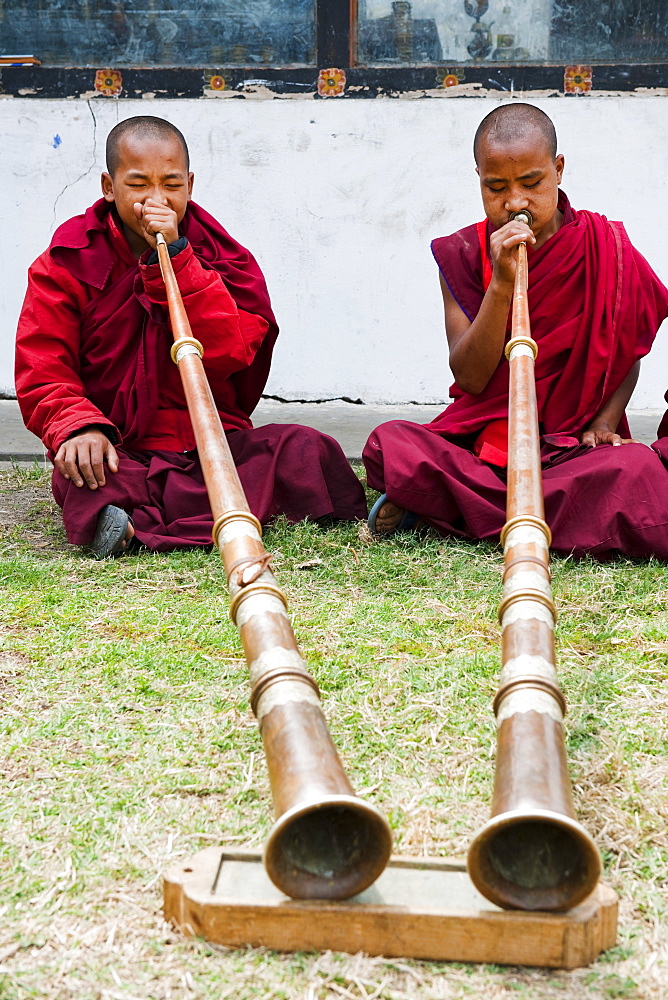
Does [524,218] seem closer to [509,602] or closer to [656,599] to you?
[656,599]

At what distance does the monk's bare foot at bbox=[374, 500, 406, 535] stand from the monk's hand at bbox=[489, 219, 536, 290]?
718 millimetres

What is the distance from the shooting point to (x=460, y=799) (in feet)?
5.42

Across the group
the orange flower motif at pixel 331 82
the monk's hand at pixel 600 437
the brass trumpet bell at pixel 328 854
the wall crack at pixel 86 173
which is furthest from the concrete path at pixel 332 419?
the brass trumpet bell at pixel 328 854

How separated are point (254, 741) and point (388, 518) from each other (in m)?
1.48

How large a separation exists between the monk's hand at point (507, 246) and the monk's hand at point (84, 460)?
3.96 feet

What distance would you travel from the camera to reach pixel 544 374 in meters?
3.38

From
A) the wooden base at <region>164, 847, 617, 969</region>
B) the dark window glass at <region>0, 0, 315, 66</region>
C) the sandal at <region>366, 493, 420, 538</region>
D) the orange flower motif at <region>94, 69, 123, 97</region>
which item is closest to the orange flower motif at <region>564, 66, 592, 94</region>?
the dark window glass at <region>0, 0, 315, 66</region>

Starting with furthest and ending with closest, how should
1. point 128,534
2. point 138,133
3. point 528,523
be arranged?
1. point 138,133
2. point 128,534
3. point 528,523

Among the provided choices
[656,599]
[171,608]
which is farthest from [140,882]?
[656,599]

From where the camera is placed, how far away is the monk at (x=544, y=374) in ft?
10.0

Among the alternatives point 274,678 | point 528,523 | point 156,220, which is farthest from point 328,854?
point 156,220

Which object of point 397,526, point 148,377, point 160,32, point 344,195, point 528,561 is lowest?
point 397,526

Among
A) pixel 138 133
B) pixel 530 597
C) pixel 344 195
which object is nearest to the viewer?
pixel 530 597

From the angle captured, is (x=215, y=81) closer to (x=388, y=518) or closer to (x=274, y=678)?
(x=388, y=518)
